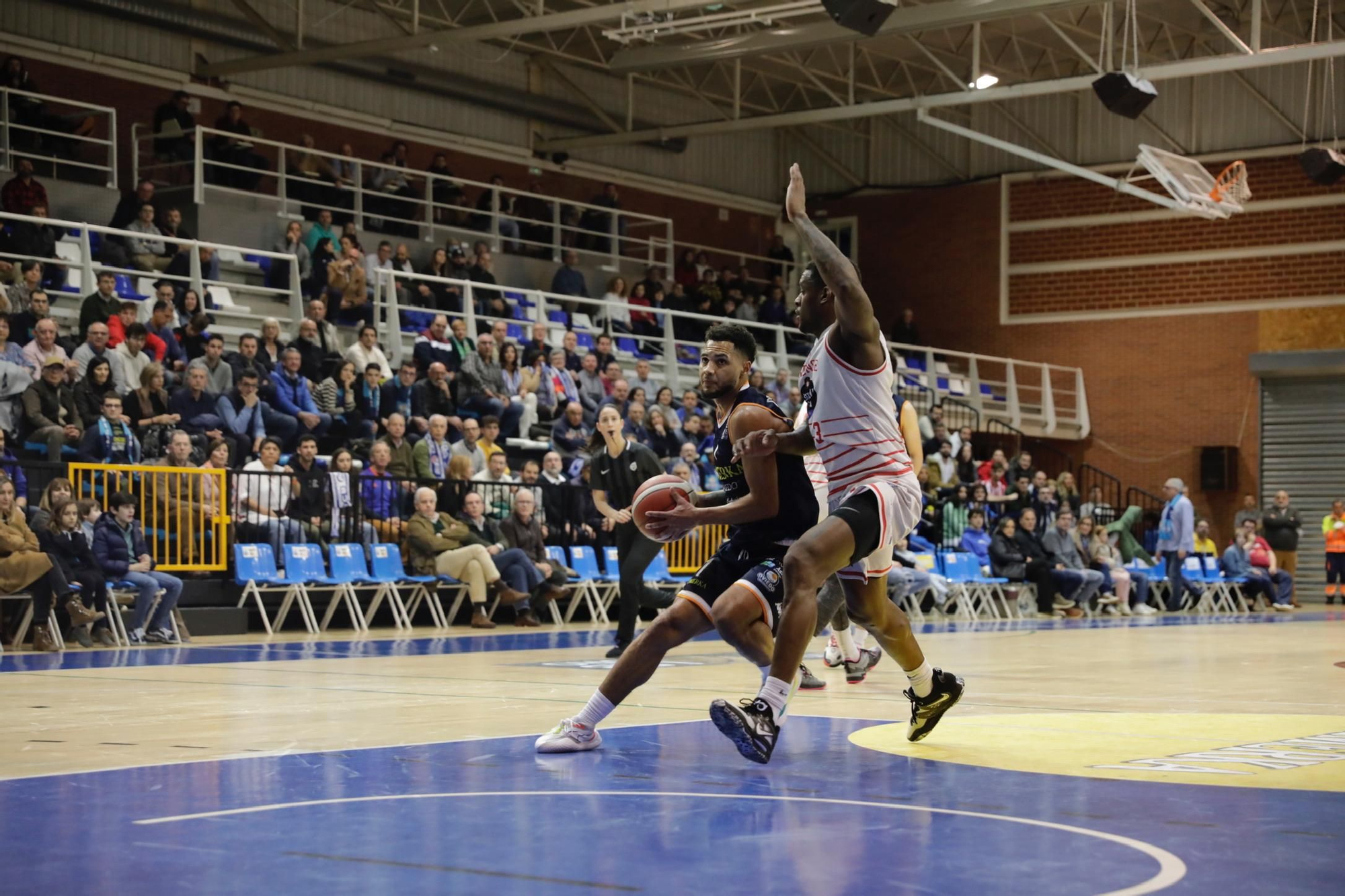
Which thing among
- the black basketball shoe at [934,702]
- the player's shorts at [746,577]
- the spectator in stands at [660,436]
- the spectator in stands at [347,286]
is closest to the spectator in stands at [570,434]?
the spectator in stands at [660,436]

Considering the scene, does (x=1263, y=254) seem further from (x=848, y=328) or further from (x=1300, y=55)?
(x=848, y=328)

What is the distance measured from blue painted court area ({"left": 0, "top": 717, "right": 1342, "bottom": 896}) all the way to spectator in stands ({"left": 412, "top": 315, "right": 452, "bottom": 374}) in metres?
13.5

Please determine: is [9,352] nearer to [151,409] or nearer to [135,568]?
[151,409]

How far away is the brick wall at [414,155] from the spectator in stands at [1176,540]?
39.9 feet

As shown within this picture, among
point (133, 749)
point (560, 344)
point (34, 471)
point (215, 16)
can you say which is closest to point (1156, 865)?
point (133, 749)

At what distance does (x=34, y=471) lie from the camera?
43.9 feet

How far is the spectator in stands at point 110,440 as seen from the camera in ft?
46.9

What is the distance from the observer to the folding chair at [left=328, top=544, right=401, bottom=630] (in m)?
15.2

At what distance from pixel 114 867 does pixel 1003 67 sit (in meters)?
29.0

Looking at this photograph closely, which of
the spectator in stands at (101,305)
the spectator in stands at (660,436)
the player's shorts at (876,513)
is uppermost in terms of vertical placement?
the spectator in stands at (101,305)

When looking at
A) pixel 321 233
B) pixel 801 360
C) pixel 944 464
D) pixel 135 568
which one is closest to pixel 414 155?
pixel 321 233

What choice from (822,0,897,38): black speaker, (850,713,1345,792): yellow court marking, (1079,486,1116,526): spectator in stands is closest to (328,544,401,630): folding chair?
(822,0,897,38): black speaker

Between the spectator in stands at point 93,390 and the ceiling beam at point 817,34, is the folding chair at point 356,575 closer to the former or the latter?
the spectator in stands at point 93,390

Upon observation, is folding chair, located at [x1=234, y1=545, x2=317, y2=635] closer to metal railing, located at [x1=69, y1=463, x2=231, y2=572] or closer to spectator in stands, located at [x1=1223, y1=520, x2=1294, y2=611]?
metal railing, located at [x1=69, y1=463, x2=231, y2=572]
